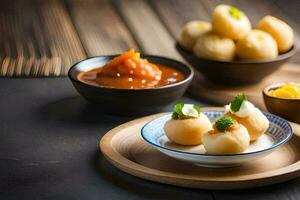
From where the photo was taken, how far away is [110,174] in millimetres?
1456

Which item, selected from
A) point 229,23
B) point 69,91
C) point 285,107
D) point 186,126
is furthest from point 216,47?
point 186,126

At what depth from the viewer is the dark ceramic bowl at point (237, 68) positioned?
1944 millimetres

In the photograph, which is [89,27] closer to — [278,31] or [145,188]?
[278,31]

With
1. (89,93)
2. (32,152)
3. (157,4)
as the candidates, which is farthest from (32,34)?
(32,152)

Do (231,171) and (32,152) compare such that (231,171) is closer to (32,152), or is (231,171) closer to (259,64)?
(32,152)

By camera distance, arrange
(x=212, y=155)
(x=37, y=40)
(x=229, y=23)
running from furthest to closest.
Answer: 1. (x=37, y=40)
2. (x=229, y=23)
3. (x=212, y=155)

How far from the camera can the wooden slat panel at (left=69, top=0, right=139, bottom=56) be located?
2410 millimetres

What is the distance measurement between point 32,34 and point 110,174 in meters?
1.20

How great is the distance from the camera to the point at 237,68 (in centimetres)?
196

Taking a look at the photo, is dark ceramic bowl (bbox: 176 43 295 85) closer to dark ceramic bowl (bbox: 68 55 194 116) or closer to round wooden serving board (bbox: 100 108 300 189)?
dark ceramic bowl (bbox: 68 55 194 116)

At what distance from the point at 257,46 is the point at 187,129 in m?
0.57

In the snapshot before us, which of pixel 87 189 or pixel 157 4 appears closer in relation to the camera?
pixel 87 189

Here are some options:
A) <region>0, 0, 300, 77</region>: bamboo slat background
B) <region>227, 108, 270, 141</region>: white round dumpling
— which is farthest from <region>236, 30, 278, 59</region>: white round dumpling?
<region>227, 108, 270, 141</region>: white round dumpling

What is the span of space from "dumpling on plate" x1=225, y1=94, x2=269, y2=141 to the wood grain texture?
0.37m
